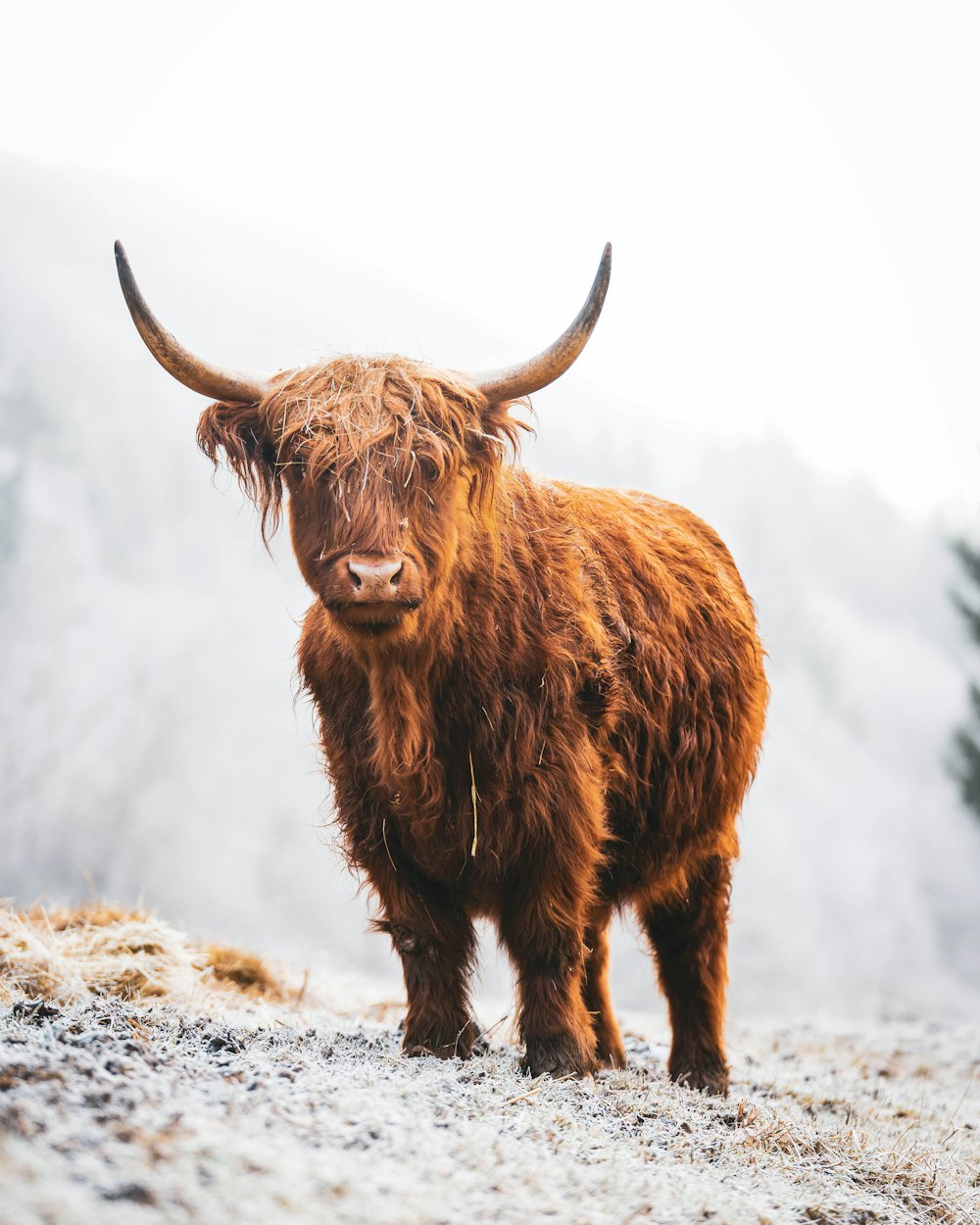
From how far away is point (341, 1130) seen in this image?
2.17 m

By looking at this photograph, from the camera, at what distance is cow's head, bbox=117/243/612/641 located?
3.12m

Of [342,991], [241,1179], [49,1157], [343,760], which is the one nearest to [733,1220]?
[241,1179]

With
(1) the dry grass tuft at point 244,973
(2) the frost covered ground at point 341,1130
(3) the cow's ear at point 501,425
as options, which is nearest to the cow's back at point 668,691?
(3) the cow's ear at point 501,425

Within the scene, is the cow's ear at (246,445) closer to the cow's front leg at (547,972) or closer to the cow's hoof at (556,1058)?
the cow's front leg at (547,972)

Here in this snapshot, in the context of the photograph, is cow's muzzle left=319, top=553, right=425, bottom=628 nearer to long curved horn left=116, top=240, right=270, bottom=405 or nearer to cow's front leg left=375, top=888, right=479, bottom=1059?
long curved horn left=116, top=240, right=270, bottom=405

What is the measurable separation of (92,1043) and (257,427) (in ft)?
6.48

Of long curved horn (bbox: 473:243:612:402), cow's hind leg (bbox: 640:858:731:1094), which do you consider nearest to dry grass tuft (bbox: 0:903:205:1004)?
cow's hind leg (bbox: 640:858:731:1094)

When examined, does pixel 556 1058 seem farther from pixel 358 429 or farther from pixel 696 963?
pixel 358 429

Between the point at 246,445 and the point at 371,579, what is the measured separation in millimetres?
946

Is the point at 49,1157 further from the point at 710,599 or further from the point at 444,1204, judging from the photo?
the point at 710,599

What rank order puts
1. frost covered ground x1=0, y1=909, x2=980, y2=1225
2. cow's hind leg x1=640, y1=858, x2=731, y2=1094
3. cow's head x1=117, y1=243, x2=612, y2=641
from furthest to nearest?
cow's hind leg x1=640, y1=858, x2=731, y2=1094
cow's head x1=117, y1=243, x2=612, y2=641
frost covered ground x1=0, y1=909, x2=980, y2=1225

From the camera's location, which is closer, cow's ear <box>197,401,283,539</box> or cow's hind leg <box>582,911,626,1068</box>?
cow's ear <box>197,401,283,539</box>

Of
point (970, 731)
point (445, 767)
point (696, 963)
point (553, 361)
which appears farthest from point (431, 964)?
point (970, 731)

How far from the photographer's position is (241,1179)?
5.89ft
